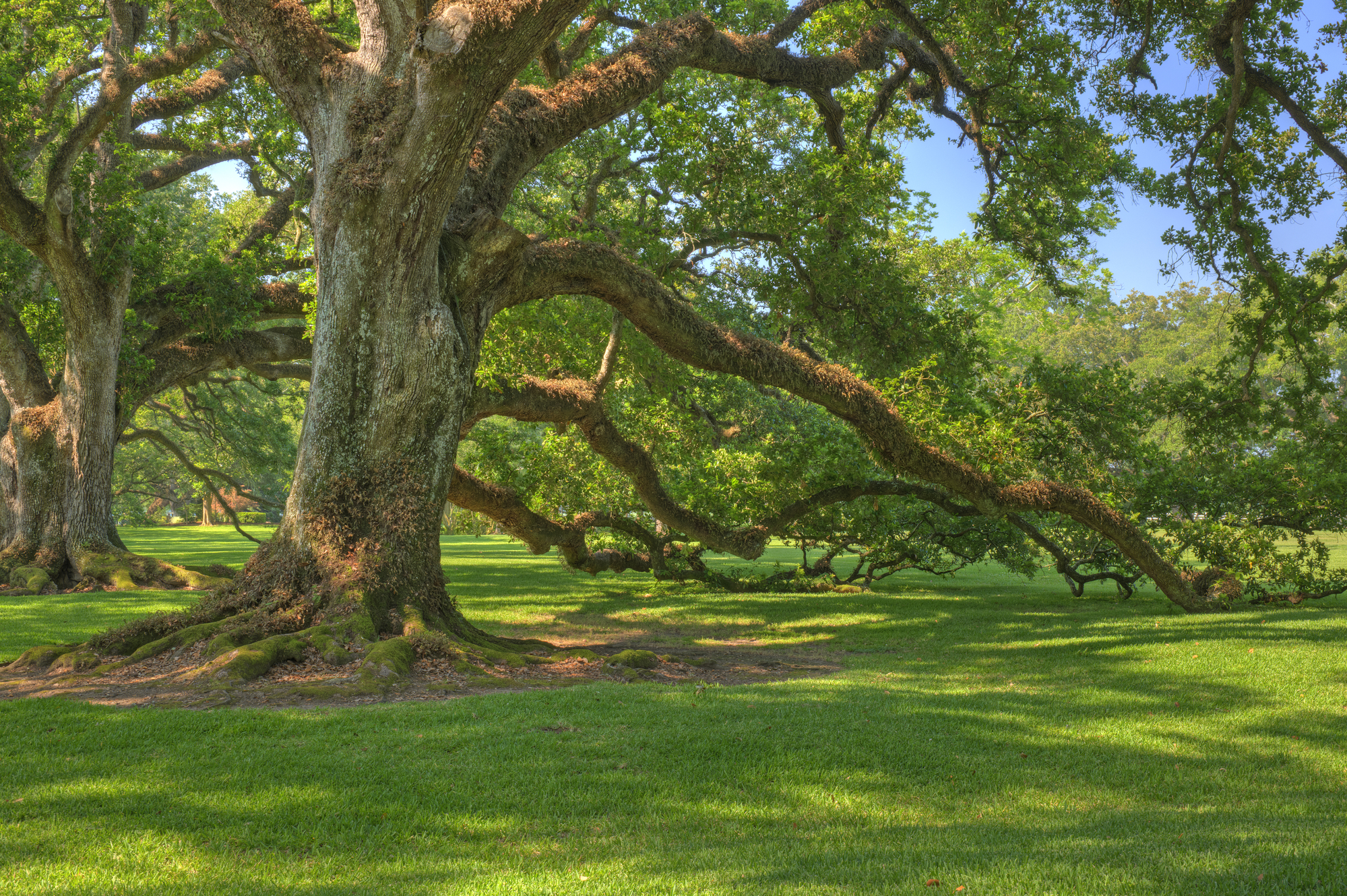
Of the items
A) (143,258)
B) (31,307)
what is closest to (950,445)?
(143,258)

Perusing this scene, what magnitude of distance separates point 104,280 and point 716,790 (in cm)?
1496

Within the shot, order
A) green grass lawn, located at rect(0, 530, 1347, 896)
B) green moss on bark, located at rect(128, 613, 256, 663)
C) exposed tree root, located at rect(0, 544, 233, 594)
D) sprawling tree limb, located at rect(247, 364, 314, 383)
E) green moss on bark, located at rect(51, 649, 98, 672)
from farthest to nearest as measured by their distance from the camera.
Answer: sprawling tree limb, located at rect(247, 364, 314, 383)
exposed tree root, located at rect(0, 544, 233, 594)
green moss on bark, located at rect(128, 613, 256, 663)
green moss on bark, located at rect(51, 649, 98, 672)
green grass lawn, located at rect(0, 530, 1347, 896)

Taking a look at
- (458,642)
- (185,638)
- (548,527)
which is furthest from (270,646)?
(548,527)

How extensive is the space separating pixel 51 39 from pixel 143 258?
401 centimetres

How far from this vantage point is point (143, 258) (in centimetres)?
1424

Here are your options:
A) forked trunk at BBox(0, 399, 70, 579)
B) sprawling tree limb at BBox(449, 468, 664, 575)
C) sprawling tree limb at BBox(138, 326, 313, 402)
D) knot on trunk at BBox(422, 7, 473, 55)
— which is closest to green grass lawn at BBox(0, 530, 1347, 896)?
knot on trunk at BBox(422, 7, 473, 55)

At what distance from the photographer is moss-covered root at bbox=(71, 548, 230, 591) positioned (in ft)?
50.5

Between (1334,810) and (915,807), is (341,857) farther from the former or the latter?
(1334,810)

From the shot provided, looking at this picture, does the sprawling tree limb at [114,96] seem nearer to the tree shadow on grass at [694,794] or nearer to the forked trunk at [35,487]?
the forked trunk at [35,487]

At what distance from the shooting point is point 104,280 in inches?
573

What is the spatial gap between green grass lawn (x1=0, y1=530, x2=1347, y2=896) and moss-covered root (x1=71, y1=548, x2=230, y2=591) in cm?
1093

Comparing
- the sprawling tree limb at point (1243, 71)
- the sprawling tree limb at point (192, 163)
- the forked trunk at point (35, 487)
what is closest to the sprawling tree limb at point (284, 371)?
the forked trunk at point (35, 487)

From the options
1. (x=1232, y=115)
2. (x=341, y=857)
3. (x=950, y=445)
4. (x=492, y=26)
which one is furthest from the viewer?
(x=950, y=445)

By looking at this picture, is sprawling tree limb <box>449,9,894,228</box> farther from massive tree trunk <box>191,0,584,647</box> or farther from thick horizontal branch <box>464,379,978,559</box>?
thick horizontal branch <box>464,379,978,559</box>
